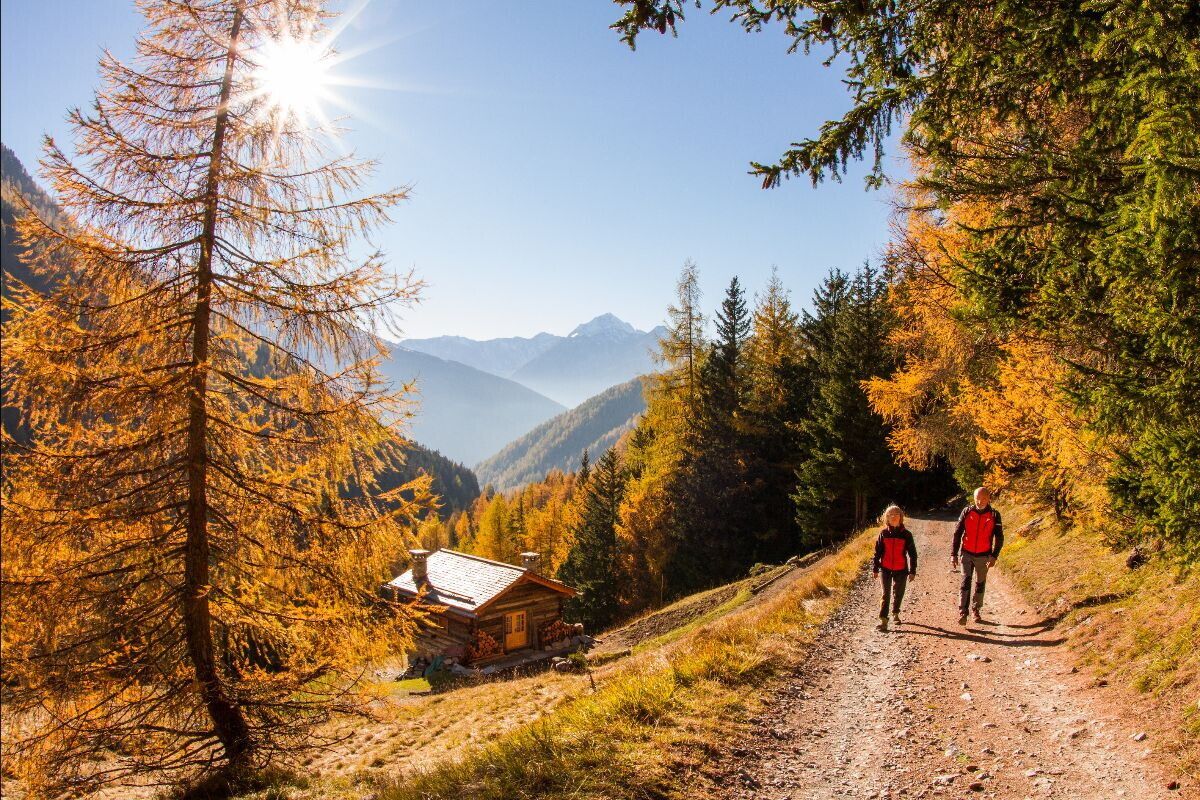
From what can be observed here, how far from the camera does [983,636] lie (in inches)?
343

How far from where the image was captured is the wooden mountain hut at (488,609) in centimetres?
2559

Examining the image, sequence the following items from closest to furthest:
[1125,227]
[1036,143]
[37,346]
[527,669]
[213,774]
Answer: [1125,227] < [1036,143] < [37,346] < [213,774] < [527,669]

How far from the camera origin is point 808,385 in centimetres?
3484

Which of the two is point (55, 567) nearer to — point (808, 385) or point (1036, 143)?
point (1036, 143)

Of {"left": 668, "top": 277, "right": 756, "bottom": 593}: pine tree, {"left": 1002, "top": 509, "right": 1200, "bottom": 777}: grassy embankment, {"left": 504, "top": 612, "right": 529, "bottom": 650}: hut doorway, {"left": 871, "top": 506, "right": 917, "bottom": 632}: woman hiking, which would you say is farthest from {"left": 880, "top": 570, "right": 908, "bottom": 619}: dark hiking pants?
{"left": 668, "top": 277, "right": 756, "bottom": 593}: pine tree

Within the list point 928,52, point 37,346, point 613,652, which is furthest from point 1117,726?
point 613,652

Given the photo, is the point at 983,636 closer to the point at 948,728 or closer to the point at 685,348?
the point at 948,728

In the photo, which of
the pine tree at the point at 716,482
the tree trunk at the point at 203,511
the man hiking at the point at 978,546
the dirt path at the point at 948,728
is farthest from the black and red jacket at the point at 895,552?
the pine tree at the point at 716,482

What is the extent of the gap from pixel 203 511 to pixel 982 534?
11.5m

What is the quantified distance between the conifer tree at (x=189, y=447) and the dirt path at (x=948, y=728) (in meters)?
5.68

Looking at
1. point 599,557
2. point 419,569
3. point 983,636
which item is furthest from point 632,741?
point 599,557

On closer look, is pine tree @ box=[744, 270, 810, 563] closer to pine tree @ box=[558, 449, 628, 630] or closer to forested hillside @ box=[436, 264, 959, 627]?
forested hillside @ box=[436, 264, 959, 627]

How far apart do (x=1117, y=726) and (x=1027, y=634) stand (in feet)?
10.9

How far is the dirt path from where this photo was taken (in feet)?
16.2
